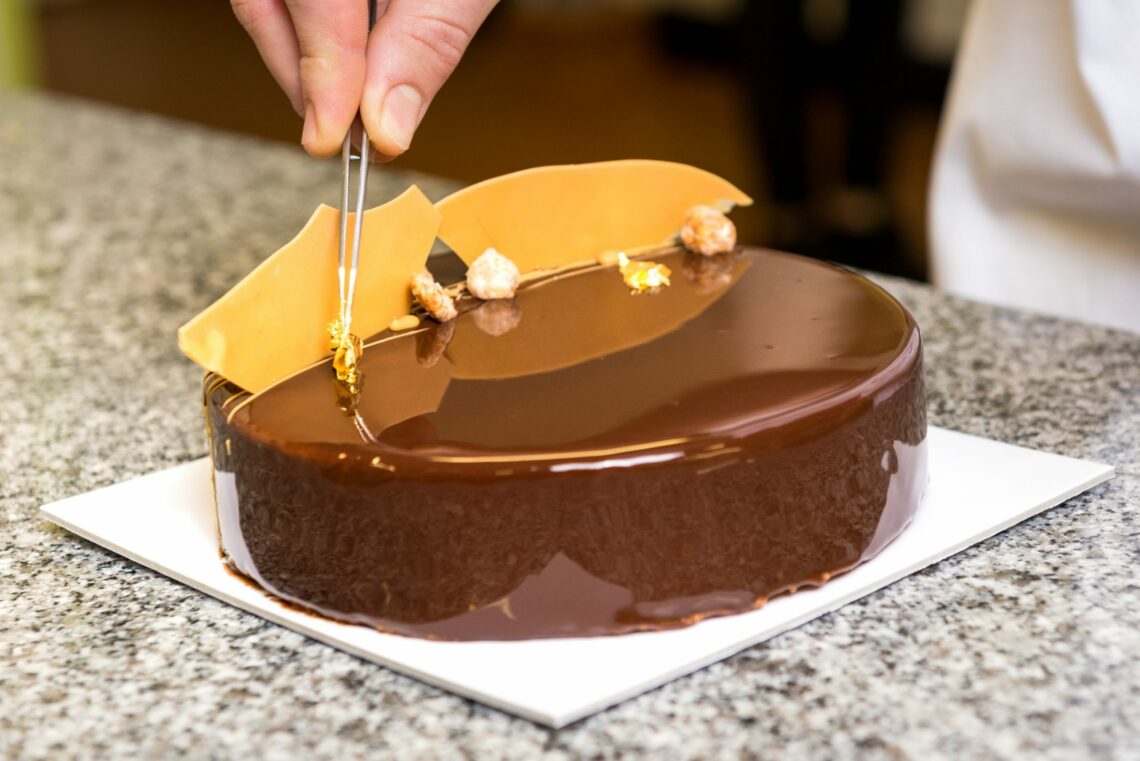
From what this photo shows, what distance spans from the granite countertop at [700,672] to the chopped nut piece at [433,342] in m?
0.20

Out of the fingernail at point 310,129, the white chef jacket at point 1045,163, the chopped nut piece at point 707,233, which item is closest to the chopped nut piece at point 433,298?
the fingernail at point 310,129

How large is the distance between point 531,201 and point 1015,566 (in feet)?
1.47

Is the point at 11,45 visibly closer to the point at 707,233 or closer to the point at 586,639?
the point at 707,233

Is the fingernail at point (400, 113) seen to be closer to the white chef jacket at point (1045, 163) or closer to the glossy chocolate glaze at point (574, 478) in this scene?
the glossy chocolate glaze at point (574, 478)

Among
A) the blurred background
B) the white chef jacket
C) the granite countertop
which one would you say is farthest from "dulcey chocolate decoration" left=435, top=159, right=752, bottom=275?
the blurred background

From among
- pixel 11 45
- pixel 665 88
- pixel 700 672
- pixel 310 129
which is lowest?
pixel 665 88

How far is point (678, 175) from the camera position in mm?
1222

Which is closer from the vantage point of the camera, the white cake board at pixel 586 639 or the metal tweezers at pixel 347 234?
the white cake board at pixel 586 639

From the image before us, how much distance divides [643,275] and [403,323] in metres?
0.20

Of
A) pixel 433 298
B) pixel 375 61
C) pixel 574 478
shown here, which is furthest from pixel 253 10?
pixel 574 478

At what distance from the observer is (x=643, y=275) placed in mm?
1145

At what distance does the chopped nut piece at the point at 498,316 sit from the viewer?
104 centimetres

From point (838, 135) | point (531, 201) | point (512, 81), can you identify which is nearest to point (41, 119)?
point (531, 201)

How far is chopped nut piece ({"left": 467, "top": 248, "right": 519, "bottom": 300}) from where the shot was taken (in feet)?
3.60
